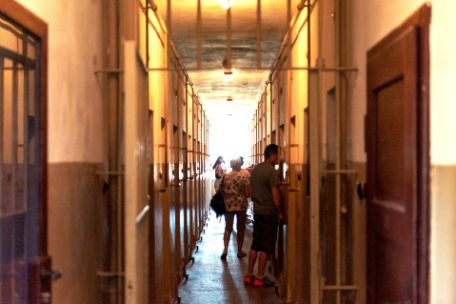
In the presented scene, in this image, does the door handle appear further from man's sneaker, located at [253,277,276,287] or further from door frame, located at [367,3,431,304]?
man's sneaker, located at [253,277,276,287]

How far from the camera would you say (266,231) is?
20.6 ft

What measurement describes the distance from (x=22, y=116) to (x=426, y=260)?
1.96 meters

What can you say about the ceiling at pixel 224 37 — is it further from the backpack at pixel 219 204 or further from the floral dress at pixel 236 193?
the backpack at pixel 219 204

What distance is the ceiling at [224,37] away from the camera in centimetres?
631

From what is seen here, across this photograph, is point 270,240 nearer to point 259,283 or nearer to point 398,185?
point 259,283

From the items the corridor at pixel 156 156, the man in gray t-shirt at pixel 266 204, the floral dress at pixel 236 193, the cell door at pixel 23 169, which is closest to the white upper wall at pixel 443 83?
the corridor at pixel 156 156

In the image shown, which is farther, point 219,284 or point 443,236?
point 219,284

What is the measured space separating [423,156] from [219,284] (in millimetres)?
5131

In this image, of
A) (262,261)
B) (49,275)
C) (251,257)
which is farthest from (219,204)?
(49,275)

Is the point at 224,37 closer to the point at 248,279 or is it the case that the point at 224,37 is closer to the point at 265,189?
the point at 265,189

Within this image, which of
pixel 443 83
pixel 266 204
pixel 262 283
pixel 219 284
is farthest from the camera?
pixel 219 284

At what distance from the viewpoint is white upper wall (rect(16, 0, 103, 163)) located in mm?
2771

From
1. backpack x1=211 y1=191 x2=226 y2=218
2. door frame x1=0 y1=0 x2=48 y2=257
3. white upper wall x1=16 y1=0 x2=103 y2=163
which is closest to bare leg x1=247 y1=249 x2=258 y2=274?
backpack x1=211 y1=191 x2=226 y2=218

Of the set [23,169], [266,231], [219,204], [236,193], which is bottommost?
[266,231]
